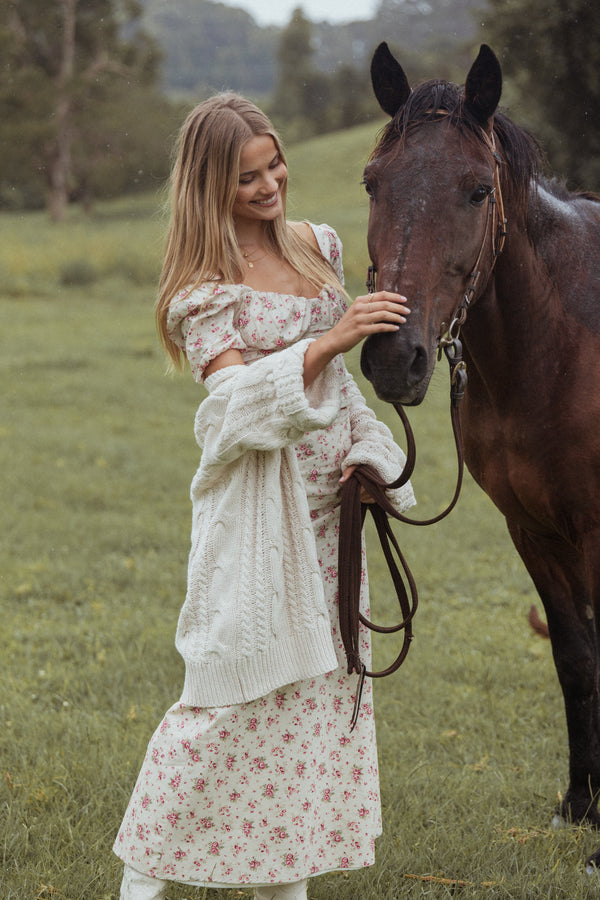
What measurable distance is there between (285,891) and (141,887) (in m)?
0.35

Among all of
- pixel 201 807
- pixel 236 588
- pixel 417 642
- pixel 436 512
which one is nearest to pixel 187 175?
pixel 236 588

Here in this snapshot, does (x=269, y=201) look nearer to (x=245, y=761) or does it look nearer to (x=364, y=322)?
(x=364, y=322)

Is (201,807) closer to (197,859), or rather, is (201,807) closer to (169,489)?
(197,859)

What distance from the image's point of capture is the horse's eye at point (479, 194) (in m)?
1.97

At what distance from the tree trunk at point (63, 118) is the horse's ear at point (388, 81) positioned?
27.4 metres

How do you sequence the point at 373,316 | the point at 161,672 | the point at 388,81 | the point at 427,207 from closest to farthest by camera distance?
the point at 373,316, the point at 427,207, the point at 388,81, the point at 161,672

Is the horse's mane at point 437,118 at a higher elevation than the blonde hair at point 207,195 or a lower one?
higher

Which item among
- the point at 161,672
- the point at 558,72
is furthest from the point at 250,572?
the point at 558,72

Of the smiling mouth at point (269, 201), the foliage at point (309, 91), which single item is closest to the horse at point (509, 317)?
the smiling mouth at point (269, 201)

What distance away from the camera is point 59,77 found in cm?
2773

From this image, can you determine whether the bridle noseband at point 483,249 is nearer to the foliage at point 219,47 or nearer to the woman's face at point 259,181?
the woman's face at point 259,181

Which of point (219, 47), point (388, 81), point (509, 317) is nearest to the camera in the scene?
point (388, 81)

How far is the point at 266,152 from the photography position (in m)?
2.11

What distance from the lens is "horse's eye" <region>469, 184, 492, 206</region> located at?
197 centimetres
